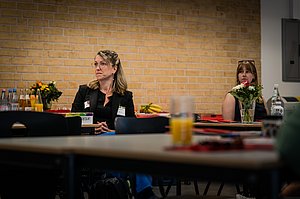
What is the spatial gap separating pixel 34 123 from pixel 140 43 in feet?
17.3

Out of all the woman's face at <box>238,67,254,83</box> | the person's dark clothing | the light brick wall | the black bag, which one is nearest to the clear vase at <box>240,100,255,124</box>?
the person's dark clothing

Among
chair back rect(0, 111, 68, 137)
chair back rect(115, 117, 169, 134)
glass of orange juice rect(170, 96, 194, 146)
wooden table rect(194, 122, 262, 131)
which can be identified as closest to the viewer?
glass of orange juice rect(170, 96, 194, 146)

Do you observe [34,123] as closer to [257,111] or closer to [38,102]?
[257,111]

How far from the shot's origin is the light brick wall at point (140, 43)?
7270 millimetres

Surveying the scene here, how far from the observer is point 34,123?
289 centimetres

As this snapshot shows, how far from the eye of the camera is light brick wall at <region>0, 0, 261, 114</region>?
727 centimetres

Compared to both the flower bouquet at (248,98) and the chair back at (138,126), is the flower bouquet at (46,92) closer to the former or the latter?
the flower bouquet at (248,98)

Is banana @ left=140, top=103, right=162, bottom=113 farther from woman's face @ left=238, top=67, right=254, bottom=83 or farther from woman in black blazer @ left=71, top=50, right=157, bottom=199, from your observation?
woman's face @ left=238, top=67, right=254, bottom=83

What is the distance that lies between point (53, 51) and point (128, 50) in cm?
106

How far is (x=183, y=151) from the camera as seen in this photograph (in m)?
1.70

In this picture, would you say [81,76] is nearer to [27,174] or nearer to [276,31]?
[276,31]

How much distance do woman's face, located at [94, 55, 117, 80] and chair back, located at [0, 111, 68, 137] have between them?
2.98m

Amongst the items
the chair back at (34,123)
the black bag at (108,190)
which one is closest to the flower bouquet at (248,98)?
the black bag at (108,190)

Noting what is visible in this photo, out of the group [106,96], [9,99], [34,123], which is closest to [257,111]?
[106,96]
